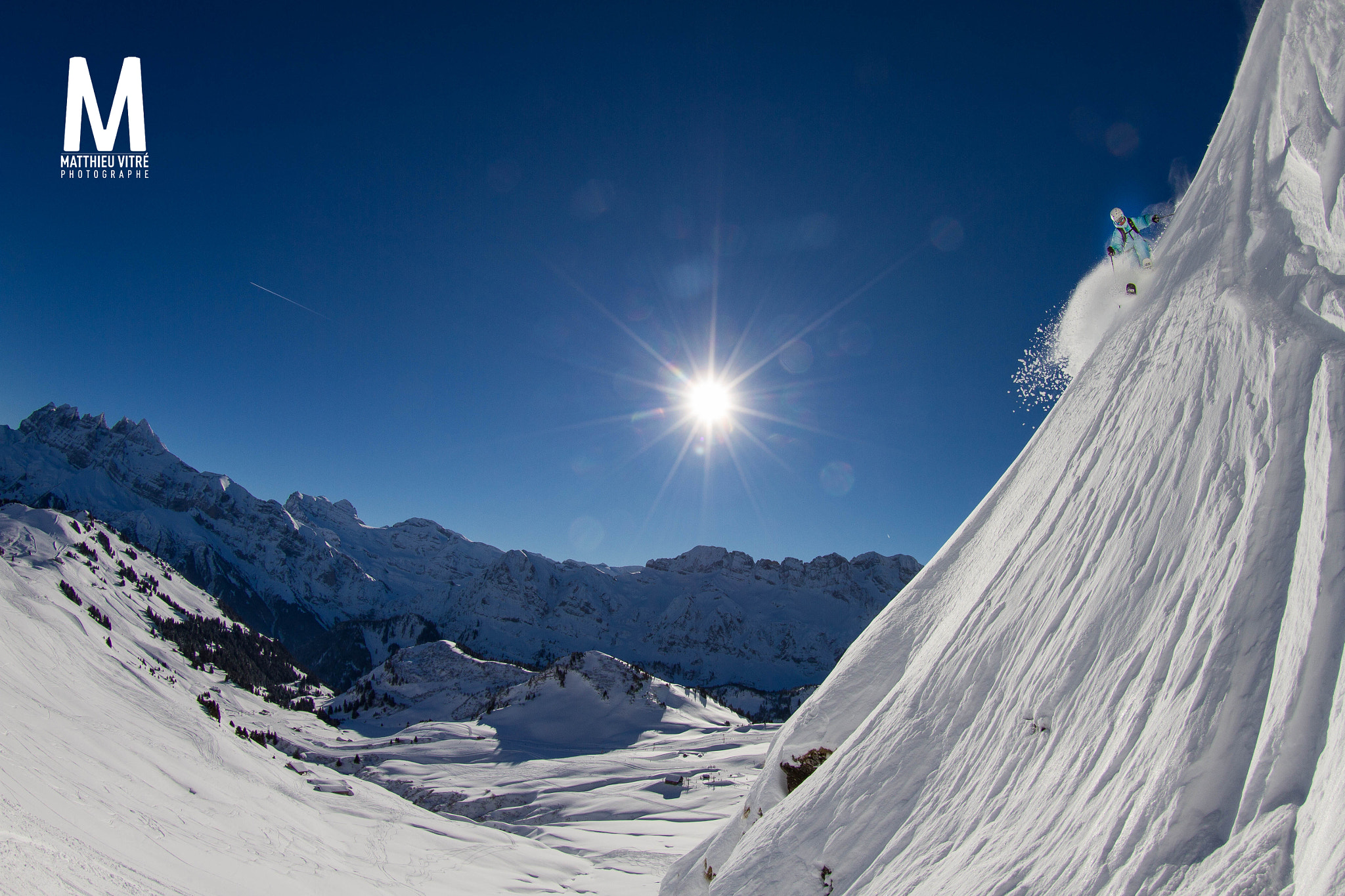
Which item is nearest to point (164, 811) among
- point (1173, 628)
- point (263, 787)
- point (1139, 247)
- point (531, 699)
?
point (263, 787)

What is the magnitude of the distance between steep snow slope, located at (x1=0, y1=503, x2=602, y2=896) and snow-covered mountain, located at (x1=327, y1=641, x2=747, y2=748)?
5102 centimetres

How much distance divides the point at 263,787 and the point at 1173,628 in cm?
3393

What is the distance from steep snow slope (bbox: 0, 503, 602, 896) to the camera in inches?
445

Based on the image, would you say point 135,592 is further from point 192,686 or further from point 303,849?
point 303,849

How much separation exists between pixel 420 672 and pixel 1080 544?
129341 millimetres

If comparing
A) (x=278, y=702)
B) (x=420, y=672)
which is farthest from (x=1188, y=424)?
(x=420, y=672)

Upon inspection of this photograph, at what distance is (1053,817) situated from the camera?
16.5 ft

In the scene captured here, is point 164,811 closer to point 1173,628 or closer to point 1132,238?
point 1173,628

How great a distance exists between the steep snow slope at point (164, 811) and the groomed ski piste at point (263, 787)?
93mm

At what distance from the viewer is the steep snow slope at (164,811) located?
11.3 m

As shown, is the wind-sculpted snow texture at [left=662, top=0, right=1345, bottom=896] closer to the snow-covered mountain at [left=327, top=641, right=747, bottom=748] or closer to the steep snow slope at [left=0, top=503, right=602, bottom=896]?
the steep snow slope at [left=0, top=503, right=602, bottom=896]

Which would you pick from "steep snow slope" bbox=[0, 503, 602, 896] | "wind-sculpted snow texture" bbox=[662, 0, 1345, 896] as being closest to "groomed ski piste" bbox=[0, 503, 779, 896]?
"steep snow slope" bbox=[0, 503, 602, 896]

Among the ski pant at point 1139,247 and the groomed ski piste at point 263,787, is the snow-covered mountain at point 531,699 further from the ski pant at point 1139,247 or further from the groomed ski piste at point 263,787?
the ski pant at point 1139,247

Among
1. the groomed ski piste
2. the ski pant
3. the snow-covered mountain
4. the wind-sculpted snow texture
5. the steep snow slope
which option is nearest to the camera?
the wind-sculpted snow texture
